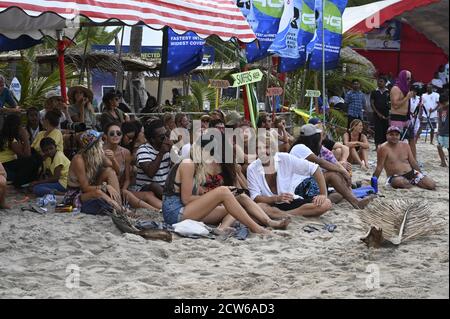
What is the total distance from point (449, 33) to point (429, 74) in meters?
25.6

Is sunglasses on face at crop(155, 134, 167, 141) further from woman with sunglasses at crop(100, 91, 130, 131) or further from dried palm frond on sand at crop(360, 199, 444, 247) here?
dried palm frond on sand at crop(360, 199, 444, 247)

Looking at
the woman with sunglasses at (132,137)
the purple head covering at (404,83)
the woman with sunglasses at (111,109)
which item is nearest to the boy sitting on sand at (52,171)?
the woman with sunglasses at (132,137)

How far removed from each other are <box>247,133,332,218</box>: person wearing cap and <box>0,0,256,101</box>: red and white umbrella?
1.61 metres

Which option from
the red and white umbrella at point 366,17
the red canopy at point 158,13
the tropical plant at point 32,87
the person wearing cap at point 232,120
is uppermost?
the red and white umbrella at point 366,17

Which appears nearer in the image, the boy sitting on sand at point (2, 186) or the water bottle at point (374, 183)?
the boy sitting on sand at point (2, 186)

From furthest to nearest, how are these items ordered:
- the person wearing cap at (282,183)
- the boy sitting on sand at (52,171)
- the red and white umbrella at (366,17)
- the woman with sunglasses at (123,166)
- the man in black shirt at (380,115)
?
the man in black shirt at (380,115) → the red and white umbrella at (366,17) → the boy sitting on sand at (52,171) → the woman with sunglasses at (123,166) → the person wearing cap at (282,183)

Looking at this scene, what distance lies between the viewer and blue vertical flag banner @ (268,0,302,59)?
12.3m

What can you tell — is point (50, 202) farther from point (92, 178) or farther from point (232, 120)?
point (232, 120)

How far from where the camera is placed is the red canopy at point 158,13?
740cm

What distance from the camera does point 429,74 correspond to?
27.6 metres

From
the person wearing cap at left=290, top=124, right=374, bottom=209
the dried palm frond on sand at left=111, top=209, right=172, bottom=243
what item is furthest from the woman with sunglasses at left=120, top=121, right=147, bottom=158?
the person wearing cap at left=290, top=124, right=374, bottom=209

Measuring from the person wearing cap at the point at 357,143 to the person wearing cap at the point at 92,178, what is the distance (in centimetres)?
574

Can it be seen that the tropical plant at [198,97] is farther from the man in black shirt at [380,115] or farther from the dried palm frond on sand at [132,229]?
the dried palm frond on sand at [132,229]

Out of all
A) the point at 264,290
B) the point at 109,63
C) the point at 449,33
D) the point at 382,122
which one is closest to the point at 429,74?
the point at 382,122
